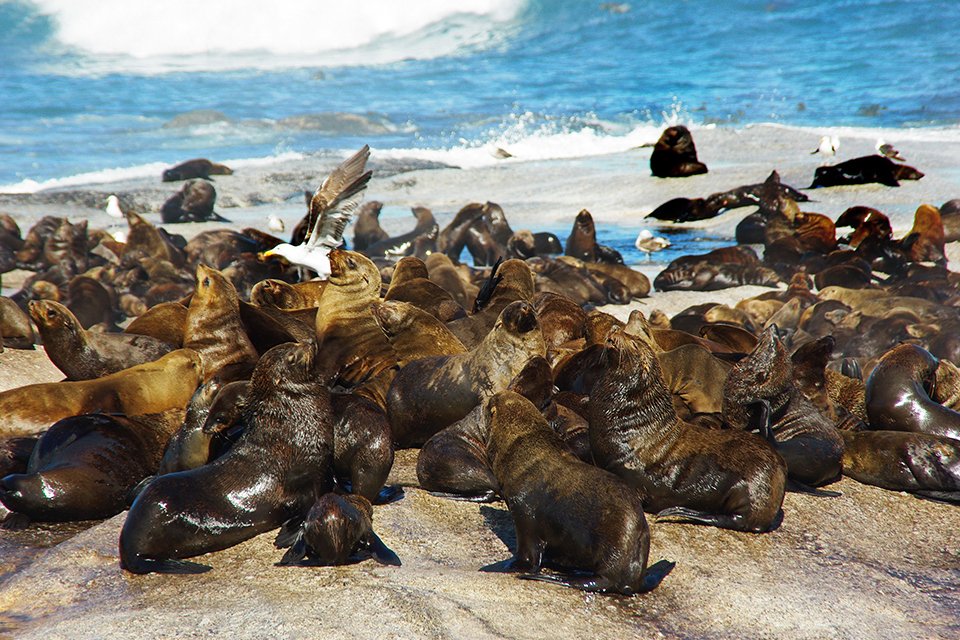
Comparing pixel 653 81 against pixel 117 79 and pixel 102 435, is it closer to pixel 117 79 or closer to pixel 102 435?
pixel 117 79

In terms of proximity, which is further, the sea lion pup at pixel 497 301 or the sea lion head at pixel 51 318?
the sea lion pup at pixel 497 301

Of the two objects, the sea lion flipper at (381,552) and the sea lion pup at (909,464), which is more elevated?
the sea lion flipper at (381,552)

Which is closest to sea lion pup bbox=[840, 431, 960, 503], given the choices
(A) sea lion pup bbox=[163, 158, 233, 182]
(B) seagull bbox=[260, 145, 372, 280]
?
(B) seagull bbox=[260, 145, 372, 280]

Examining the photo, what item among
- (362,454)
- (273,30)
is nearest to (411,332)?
(362,454)

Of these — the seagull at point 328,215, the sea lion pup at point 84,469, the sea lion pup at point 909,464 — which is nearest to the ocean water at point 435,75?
the seagull at point 328,215

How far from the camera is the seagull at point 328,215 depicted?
27.6 feet

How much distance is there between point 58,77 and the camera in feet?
135

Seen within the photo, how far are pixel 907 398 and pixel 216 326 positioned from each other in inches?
164

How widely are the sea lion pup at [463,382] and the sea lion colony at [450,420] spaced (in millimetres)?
13

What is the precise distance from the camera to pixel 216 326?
5938mm

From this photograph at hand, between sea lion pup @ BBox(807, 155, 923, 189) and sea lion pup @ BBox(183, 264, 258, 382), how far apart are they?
11676 millimetres

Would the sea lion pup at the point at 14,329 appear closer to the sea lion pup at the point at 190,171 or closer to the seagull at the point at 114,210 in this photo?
the seagull at the point at 114,210

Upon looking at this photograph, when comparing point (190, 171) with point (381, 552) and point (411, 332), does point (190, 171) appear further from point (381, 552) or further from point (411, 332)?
point (381, 552)

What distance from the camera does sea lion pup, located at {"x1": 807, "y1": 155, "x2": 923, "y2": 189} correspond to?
15.1 m
